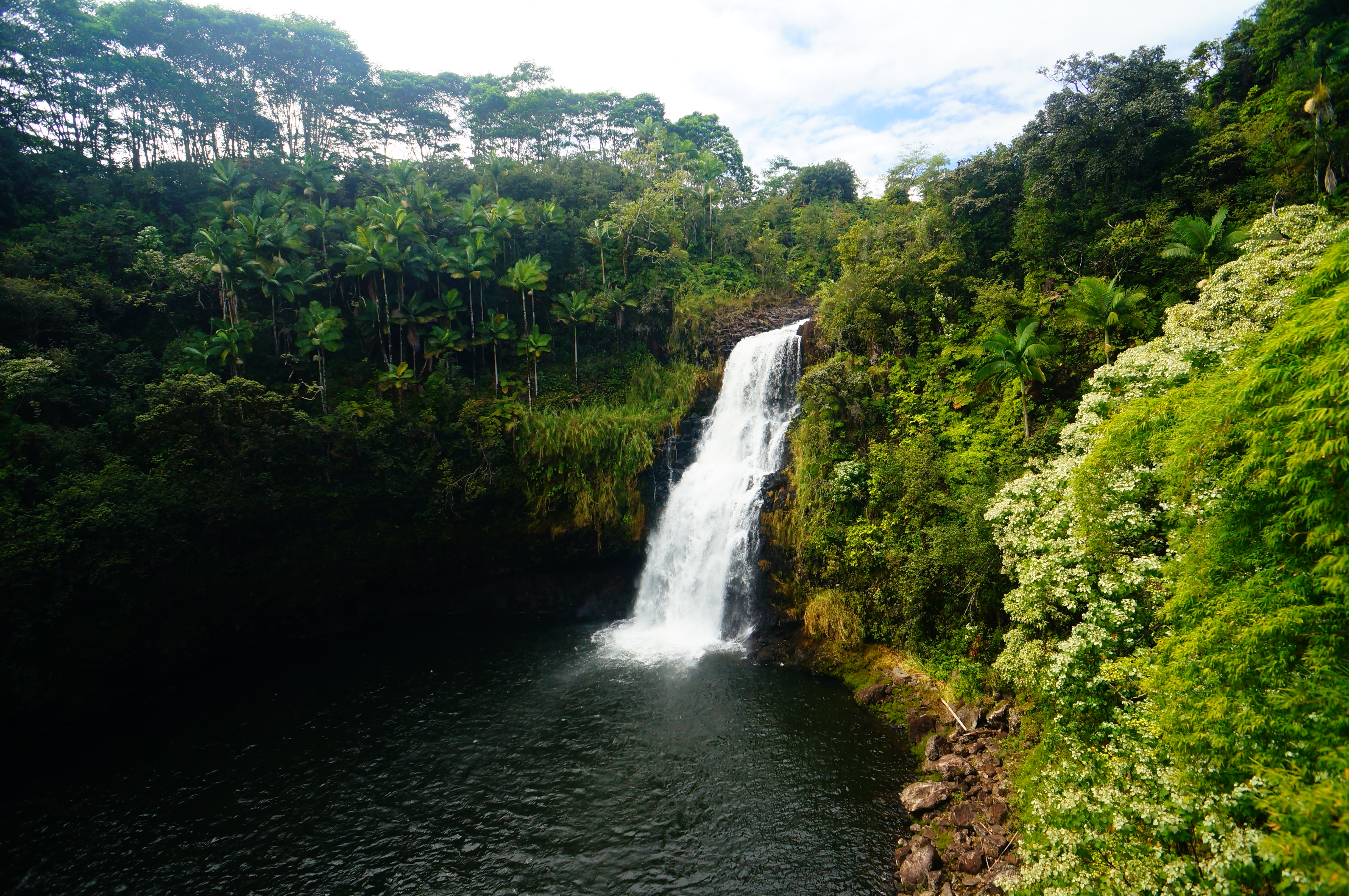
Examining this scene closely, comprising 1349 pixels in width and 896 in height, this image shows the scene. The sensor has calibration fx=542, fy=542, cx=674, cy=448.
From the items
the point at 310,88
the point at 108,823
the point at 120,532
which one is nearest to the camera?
the point at 108,823

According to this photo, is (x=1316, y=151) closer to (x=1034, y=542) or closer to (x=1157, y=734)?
(x=1034, y=542)

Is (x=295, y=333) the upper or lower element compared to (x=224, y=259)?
lower

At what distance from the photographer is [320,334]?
21.0 metres

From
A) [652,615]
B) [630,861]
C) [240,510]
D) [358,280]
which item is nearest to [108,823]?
[240,510]

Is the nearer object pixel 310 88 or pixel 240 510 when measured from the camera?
pixel 240 510

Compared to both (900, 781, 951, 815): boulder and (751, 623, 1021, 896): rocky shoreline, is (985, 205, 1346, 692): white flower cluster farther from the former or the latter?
(900, 781, 951, 815): boulder

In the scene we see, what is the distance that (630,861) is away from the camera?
32.3 feet

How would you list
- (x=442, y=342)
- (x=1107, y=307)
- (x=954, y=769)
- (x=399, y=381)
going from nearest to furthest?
(x=954, y=769), (x=1107, y=307), (x=399, y=381), (x=442, y=342)

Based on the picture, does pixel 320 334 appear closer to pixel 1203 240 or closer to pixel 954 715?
pixel 954 715

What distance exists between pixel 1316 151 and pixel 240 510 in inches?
1263

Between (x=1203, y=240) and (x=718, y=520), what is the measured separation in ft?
51.3

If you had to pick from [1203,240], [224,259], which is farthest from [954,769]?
[224,259]

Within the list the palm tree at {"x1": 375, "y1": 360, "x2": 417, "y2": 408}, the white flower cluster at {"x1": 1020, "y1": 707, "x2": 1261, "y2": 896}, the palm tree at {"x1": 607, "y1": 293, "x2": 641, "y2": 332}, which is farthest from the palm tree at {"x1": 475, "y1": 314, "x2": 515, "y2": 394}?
the white flower cluster at {"x1": 1020, "y1": 707, "x2": 1261, "y2": 896}

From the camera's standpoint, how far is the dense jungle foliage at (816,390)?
557 centimetres
